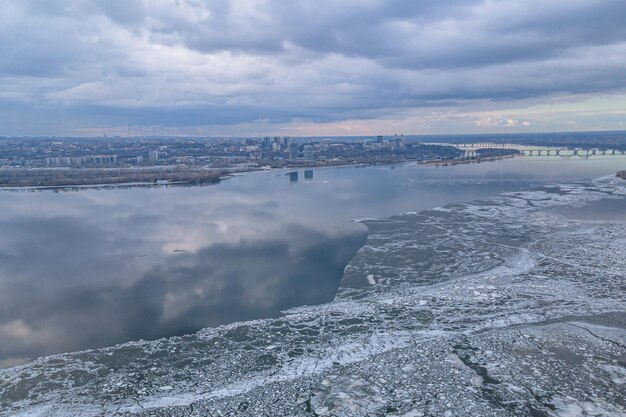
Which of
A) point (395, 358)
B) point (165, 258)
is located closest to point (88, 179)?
point (165, 258)

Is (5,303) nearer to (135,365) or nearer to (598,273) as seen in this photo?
(135,365)

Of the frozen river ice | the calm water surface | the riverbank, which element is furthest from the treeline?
the frozen river ice

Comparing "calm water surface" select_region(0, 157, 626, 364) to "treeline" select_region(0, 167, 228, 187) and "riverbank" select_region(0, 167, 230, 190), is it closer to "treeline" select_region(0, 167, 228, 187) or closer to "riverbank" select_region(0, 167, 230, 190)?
"riverbank" select_region(0, 167, 230, 190)

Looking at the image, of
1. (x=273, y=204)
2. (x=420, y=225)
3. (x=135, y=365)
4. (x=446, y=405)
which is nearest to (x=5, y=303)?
(x=135, y=365)

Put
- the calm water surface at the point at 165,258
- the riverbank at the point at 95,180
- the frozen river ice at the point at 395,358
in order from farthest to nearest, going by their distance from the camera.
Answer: the riverbank at the point at 95,180 < the calm water surface at the point at 165,258 < the frozen river ice at the point at 395,358

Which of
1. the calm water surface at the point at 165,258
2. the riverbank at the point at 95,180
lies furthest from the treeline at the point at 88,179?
the calm water surface at the point at 165,258

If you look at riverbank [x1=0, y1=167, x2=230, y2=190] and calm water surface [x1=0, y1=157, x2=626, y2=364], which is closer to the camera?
calm water surface [x1=0, y1=157, x2=626, y2=364]

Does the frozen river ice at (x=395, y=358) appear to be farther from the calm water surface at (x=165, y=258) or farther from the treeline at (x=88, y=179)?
the treeline at (x=88, y=179)
